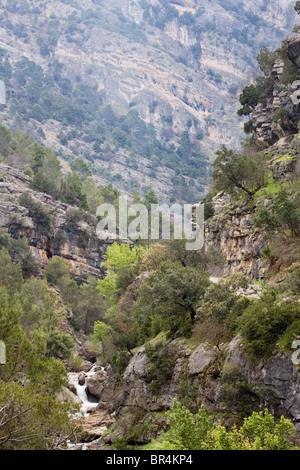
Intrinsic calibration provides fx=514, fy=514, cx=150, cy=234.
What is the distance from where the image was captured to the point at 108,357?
144ft

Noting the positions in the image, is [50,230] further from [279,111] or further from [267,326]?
[267,326]

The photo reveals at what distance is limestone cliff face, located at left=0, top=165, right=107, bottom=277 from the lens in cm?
8269

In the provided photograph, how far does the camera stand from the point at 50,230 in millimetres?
87625

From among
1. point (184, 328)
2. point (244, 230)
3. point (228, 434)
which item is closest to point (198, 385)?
point (184, 328)

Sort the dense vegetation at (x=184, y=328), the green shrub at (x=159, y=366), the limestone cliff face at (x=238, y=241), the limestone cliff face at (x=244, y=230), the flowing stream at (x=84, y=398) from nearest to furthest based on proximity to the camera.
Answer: the dense vegetation at (x=184, y=328), the green shrub at (x=159, y=366), the limestone cliff face at (x=238, y=241), the limestone cliff face at (x=244, y=230), the flowing stream at (x=84, y=398)

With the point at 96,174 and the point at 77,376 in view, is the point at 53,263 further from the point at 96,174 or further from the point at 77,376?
the point at 96,174

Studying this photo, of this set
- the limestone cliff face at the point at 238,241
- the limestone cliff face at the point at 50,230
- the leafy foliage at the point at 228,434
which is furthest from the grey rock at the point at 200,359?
the limestone cliff face at the point at 50,230

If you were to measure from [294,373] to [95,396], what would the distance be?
2853 centimetres

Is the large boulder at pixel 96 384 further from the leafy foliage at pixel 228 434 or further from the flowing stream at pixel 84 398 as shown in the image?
the leafy foliage at pixel 228 434

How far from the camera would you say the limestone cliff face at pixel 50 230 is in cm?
8269

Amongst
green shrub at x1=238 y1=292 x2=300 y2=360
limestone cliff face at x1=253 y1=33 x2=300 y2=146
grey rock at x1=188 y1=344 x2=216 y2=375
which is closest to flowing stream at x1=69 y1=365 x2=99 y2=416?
grey rock at x1=188 y1=344 x2=216 y2=375

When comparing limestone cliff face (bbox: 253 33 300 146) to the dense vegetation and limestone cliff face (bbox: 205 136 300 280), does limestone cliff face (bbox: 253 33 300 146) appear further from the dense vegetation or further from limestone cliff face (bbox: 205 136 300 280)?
limestone cliff face (bbox: 205 136 300 280)

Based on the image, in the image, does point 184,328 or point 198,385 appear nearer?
point 198,385

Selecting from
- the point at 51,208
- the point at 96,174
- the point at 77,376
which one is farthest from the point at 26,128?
the point at 77,376
